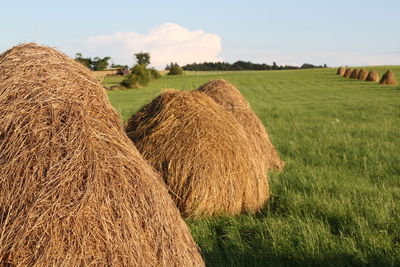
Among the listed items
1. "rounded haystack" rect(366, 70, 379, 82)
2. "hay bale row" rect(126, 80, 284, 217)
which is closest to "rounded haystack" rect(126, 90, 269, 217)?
"hay bale row" rect(126, 80, 284, 217)

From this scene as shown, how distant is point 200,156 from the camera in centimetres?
694

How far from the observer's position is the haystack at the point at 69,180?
332 centimetres

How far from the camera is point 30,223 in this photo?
3.28 metres

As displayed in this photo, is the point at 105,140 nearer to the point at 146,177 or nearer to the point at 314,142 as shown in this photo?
the point at 146,177

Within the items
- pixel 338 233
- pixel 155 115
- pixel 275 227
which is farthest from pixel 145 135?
pixel 338 233

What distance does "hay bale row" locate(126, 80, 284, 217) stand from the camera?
6.89 m

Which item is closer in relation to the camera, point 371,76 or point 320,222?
point 320,222

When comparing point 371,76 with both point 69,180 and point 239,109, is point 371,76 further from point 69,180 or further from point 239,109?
point 69,180

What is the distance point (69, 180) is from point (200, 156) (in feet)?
12.0

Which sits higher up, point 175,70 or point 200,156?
point 200,156

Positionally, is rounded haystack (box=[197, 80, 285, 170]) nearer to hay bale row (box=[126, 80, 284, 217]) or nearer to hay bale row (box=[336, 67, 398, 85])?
hay bale row (box=[126, 80, 284, 217])

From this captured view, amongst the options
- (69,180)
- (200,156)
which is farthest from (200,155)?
(69,180)

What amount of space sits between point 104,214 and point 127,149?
61cm

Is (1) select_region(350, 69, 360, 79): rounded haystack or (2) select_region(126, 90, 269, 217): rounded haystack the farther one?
(1) select_region(350, 69, 360, 79): rounded haystack
